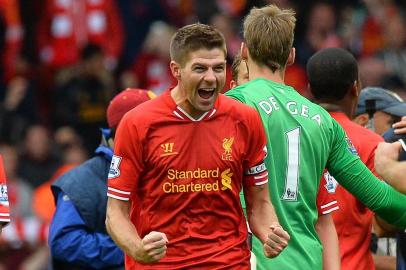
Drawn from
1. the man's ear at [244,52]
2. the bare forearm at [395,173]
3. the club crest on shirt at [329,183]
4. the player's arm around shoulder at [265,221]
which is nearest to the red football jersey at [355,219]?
the club crest on shirt at [329,183]

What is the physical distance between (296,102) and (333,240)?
0.76 meters

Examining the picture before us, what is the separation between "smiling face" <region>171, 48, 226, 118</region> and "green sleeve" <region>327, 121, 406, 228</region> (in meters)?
0.91

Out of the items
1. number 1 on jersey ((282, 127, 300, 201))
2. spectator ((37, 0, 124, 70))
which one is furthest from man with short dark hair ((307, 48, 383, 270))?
spectator ((37, 0, 124, 70))

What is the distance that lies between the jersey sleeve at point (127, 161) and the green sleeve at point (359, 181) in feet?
3.86

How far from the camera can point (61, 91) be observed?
16047 millimetres

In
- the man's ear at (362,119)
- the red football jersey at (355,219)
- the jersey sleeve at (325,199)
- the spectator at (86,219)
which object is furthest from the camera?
the man's ear at (362,119)

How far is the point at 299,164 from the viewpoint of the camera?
23.4 feet

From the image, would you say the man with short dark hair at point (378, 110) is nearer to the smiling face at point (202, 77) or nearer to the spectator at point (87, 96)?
the smiling face at point (202, 77)

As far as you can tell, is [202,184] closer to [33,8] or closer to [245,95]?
[245,95]

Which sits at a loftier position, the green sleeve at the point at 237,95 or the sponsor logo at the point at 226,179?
the green sleeve at the point at 237,95

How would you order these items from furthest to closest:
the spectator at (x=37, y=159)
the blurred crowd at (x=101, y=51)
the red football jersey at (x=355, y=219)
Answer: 1. the blurred crowd at (x=101, y=51)
2. the spectator at (x=37, y=159)
3. the red football jersey at (x=355, y=219)

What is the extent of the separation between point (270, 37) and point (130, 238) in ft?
4.30

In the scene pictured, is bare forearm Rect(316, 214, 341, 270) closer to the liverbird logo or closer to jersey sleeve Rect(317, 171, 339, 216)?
jersey sleeve Rect(317, 171, 339, 216)

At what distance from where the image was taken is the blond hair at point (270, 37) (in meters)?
7.13
